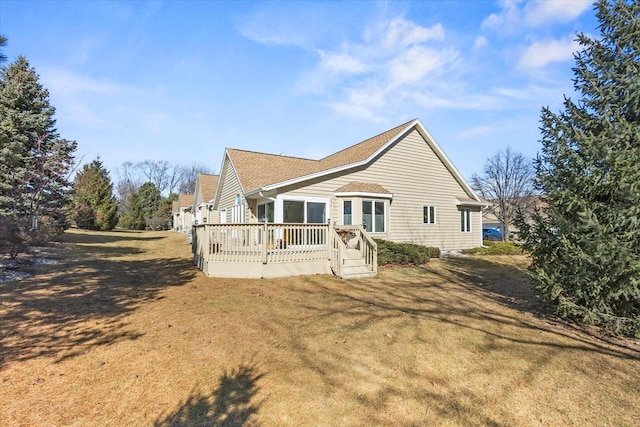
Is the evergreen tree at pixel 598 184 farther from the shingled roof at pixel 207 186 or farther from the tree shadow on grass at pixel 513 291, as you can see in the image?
the shingled roof at pixel 207 186

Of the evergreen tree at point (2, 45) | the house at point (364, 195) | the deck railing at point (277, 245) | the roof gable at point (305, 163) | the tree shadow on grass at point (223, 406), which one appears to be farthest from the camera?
the roof gable at point (305, 163)

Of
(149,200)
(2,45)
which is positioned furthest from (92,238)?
(149,200)

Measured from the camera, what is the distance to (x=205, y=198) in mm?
25312

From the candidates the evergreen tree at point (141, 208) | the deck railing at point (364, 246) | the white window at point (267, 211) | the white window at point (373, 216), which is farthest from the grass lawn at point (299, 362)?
the evergreen tree at point (141, 208)

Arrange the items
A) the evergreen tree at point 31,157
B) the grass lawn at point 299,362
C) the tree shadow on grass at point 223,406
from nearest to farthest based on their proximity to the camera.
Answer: the tree shadow on grass at point 223,406 → the grass lawn at point 299,362 → the evergreen tree at point 31,157

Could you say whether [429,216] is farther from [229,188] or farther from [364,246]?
[229,188]

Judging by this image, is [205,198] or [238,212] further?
[205,198]

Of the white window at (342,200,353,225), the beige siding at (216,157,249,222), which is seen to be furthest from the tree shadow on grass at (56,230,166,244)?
the white window at (342,200,353,225)

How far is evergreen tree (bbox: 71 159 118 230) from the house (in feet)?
53.7

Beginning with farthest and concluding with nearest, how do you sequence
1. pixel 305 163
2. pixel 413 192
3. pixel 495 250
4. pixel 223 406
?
1. pixel 305 163
2. pixel 495 250
3. pixel 413 192
4. pixel 223 406

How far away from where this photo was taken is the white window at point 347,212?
14.0 m

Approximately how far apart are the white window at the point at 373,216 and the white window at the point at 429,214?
3.06 meters

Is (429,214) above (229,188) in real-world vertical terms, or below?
below

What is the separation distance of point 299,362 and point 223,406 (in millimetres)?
1157
